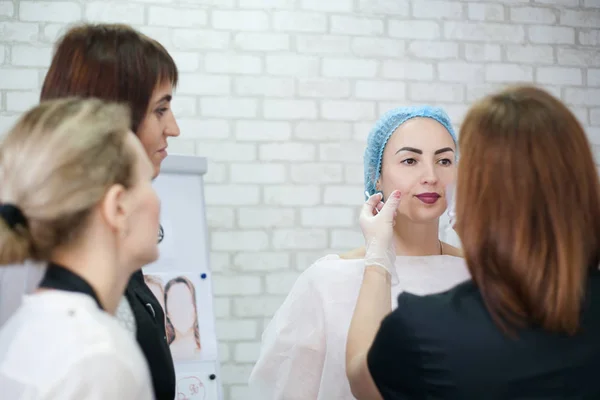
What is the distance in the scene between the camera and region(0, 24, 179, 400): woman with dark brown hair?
1.48m

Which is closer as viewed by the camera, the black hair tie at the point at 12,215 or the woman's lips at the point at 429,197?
the black hair tie at the point at 12,215

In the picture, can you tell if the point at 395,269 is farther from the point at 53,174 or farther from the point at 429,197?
the point at 53,174

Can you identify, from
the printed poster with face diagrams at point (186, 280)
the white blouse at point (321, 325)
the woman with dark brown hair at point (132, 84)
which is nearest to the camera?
the woman with dark brown hair at point (132, 84)

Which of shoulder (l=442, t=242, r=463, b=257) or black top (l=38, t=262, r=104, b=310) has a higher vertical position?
black top (l=38, t=262, r=104, b=310)

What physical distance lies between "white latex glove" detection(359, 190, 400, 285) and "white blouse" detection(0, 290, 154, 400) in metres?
→ 0.79

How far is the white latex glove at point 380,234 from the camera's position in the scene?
168 centimetres

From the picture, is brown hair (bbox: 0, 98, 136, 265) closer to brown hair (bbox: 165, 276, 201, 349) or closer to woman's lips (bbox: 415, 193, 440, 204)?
woman's lips (bbox: 415, 193, 440, 204)

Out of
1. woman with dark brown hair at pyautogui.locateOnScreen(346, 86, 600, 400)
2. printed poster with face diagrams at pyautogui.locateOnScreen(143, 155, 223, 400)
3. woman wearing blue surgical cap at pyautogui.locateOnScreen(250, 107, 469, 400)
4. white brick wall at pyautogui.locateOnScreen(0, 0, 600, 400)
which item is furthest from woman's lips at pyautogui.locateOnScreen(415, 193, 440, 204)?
white brick wall at pyautogui.locateOnScreen(0, 0, 600, 400)

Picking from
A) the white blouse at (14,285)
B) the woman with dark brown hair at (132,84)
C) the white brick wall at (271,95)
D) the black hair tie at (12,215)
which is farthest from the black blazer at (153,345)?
the white brick wall at (271,95)

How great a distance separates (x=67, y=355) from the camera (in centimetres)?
92

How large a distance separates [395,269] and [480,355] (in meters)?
0.85

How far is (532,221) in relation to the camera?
3.95 feet

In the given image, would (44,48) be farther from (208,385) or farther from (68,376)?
(68,376)

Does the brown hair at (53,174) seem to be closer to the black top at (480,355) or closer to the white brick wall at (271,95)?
the black top at (480,355)
